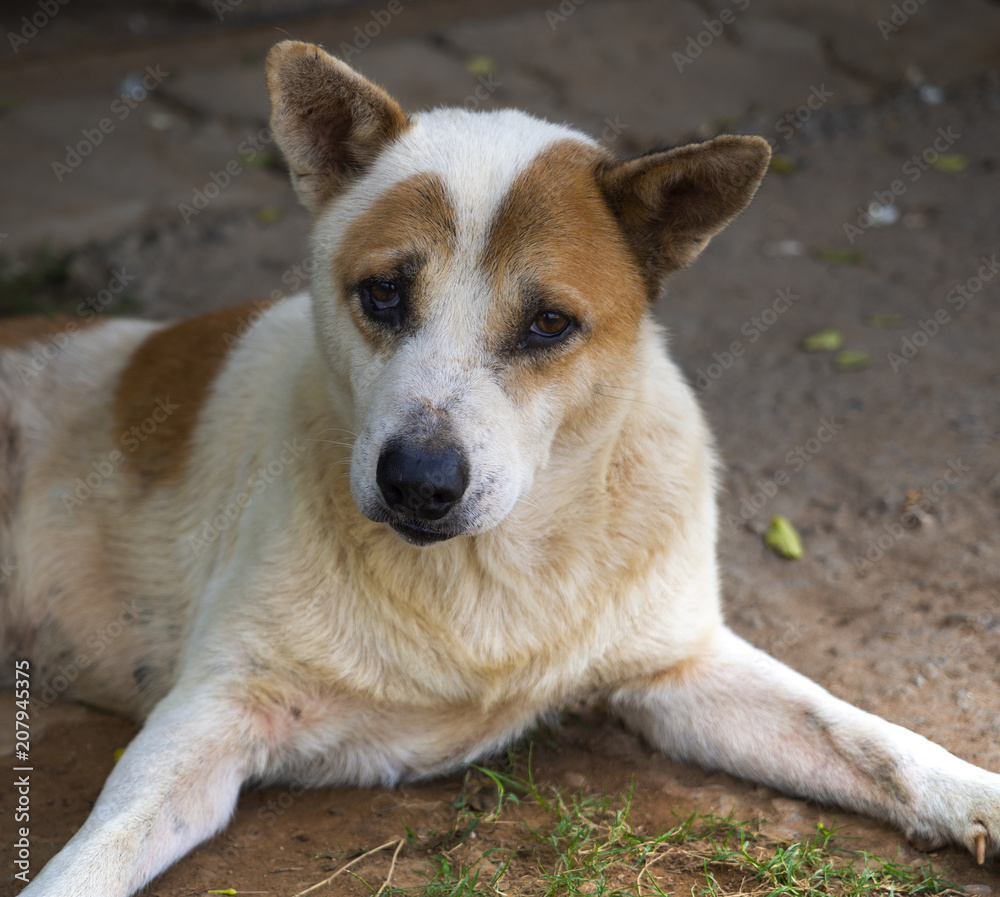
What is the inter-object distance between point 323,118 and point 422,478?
1.06 meters

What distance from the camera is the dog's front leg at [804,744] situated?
2572 millimetres

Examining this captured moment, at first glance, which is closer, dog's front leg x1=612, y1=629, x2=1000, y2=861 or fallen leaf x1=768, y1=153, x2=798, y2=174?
dog's front leg x1=612, y1=629, x2=1000, y2=861

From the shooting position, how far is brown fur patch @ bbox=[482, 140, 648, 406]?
244cm

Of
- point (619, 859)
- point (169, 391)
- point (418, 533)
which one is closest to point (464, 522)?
point (418, 533)

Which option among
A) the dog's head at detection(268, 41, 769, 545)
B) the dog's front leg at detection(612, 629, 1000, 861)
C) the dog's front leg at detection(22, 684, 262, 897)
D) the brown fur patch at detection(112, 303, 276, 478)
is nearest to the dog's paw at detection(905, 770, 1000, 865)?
the dog's front leg at detection(612, 629, 1000, 861)

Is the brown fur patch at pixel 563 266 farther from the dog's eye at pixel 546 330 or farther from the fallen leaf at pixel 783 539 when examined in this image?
the fallen leaf at pixel 783 539

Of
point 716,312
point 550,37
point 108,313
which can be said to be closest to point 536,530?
point 716,312

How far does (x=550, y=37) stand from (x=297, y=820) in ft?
21.9

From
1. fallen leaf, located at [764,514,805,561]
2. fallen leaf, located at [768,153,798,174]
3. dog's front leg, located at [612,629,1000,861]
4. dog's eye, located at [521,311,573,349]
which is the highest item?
dog's eye, located at [521,311,573,349]

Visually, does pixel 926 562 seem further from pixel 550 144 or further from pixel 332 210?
pixel 332 210

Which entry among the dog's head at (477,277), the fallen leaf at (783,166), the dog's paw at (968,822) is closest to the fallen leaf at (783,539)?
the dog's paw at (968,822)

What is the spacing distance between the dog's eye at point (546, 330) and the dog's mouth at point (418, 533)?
1.53 feet

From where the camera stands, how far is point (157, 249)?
6098 millimetres

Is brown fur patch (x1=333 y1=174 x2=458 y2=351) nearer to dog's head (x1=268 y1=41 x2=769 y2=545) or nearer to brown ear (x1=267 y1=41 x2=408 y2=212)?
dog's head (x1=268 y1=41 x2=769 y2=545)
